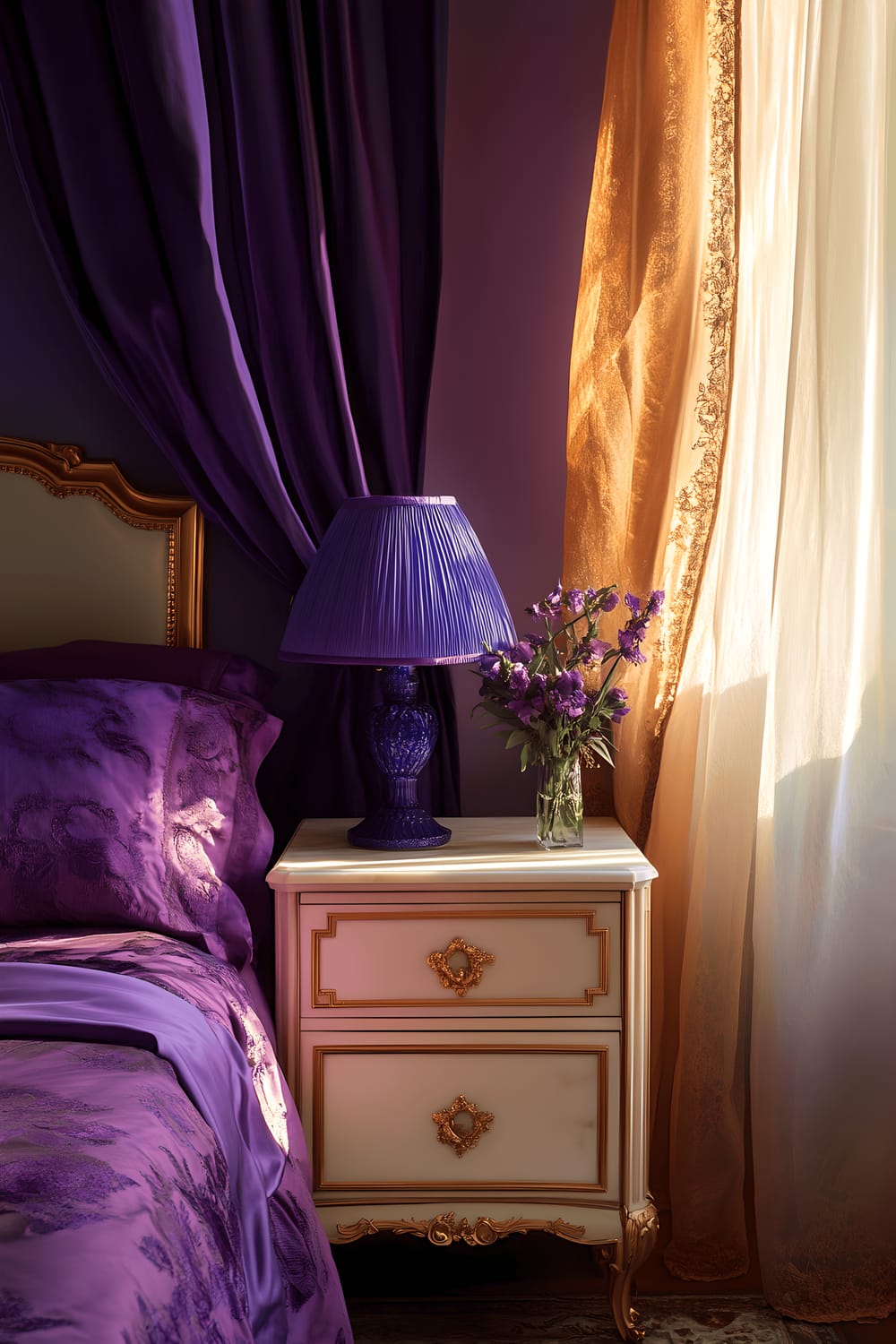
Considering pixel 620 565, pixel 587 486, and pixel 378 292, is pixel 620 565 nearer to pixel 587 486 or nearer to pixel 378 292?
pixel 587 486

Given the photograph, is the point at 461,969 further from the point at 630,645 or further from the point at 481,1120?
the point at 630,645

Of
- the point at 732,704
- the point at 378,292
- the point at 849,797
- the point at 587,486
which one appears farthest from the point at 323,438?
the point at 849,797

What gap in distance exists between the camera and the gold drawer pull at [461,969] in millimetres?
1831

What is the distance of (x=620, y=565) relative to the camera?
220cm

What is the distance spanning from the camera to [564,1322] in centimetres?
190

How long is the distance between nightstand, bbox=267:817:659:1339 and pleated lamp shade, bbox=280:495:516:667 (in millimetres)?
338

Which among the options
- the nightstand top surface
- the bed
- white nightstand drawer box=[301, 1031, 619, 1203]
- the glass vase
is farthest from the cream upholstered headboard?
white nightstand drawer box=[301, 1031, 619, 1203]

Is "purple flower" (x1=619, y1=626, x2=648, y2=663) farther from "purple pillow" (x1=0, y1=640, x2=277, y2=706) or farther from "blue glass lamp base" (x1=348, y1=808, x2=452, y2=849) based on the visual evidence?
"purple pillow" (x1=0, y1=640, x2=277, y2=706)

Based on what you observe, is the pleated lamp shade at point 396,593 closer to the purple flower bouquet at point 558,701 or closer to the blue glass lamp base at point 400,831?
the purple flower bouquet at point 558,701

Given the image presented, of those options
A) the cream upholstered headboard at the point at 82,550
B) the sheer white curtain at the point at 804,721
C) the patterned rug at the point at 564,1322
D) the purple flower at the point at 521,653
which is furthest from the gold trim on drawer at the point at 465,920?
the cream upholstered headboard at the point at 82,550

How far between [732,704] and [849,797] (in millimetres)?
256

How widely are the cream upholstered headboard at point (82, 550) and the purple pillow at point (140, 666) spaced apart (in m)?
0.09

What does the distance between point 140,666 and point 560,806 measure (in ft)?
2.56

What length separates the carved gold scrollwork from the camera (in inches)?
71.7
